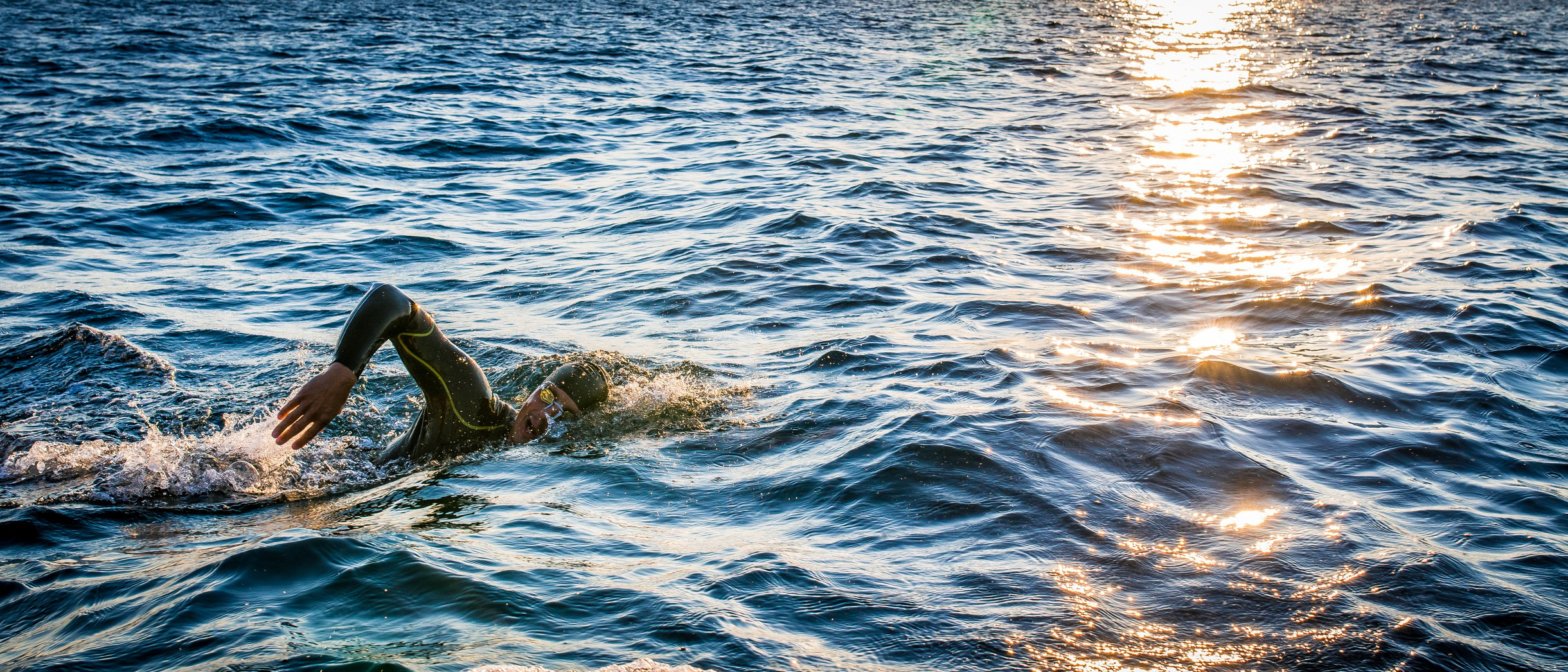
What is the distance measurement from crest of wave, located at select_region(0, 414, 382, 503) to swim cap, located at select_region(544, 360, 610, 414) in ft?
3.98

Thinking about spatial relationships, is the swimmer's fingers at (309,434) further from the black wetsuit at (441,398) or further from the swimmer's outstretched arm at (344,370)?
the black wetsuit at (441,398)

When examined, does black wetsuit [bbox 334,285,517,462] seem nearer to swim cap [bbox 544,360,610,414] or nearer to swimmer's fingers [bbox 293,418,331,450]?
swim cap [bbox 544,360,610,414]

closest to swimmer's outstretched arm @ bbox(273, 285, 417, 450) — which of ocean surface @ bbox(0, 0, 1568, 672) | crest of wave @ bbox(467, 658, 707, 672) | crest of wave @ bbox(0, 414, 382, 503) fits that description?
ocean surface @ bbox(0, 0, 1568, 672)

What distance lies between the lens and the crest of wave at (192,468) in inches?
240

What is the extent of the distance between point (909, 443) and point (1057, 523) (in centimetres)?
122

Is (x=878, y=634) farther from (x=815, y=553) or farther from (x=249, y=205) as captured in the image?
(x=249, y=205)

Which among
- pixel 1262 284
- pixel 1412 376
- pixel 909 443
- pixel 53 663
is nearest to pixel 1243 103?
pixel 1262 284

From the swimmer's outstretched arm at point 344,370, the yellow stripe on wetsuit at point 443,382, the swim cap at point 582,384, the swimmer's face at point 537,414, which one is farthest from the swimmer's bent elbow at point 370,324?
the swim cap at point 582,384

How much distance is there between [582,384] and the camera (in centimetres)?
708

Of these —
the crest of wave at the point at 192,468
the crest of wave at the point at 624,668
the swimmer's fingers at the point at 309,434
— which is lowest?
the crest of wave at the point at 192,468

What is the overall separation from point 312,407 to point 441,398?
4.50 ft

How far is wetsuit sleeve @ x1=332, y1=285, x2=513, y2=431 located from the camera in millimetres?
5738

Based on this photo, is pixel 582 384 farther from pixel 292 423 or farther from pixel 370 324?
pixel 292 423

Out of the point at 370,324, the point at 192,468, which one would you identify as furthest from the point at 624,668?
the point at 192,468
